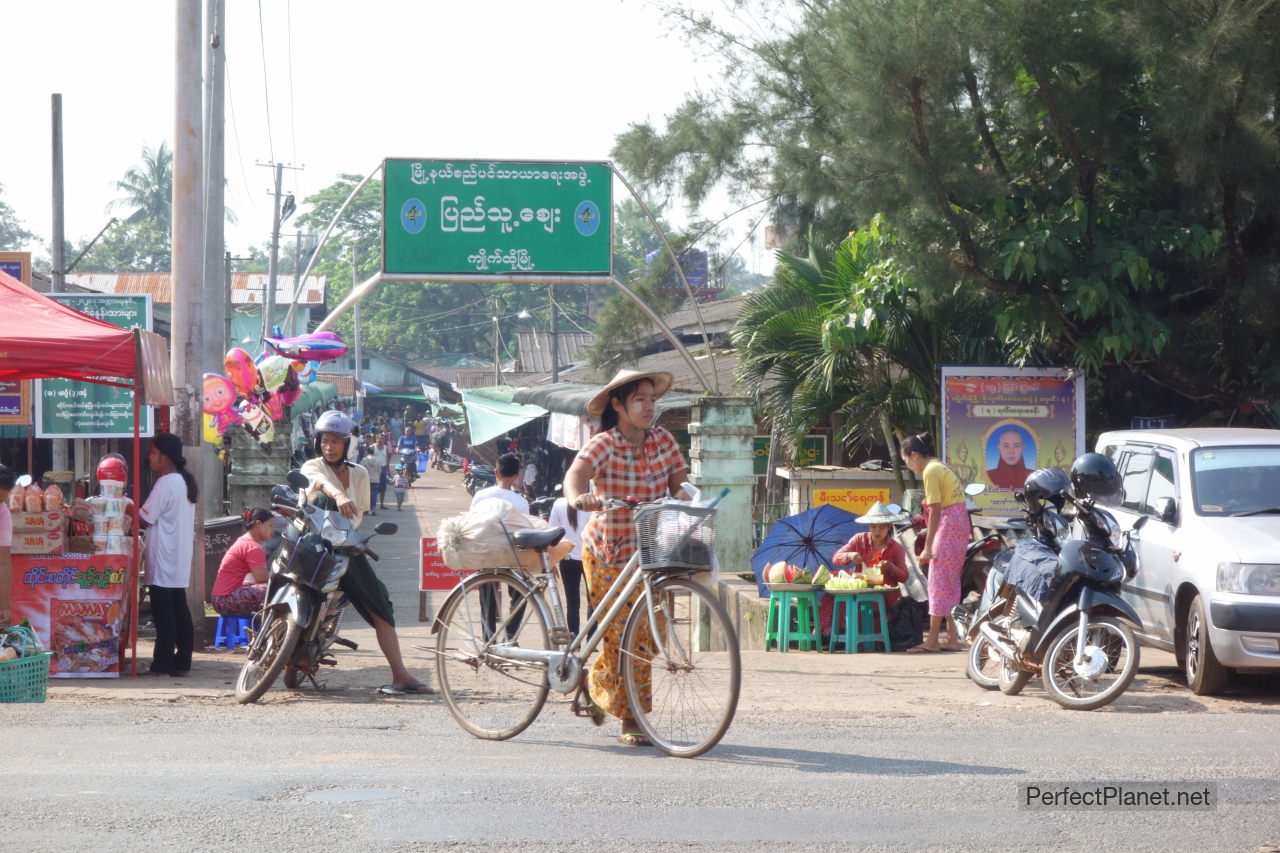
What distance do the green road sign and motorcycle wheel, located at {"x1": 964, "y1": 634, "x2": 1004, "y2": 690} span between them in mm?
7952

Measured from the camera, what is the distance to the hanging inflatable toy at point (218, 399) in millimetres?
14117

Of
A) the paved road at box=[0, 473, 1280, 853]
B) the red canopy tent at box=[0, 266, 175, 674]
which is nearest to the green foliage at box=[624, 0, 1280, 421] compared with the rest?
the paved road at box=[0, 473, 1280, 853]

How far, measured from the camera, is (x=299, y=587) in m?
7.60

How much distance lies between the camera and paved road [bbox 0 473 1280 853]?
441 cm

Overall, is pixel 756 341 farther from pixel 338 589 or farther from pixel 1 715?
pixel 1 715

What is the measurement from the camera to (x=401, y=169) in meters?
14.9

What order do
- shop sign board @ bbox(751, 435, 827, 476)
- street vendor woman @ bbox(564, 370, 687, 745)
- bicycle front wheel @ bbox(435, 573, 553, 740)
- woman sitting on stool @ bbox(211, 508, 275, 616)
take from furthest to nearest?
shop sign board @ bbox(751, 435, 827, 476), woman sitting on stool @ bbox(211, 508, 275, 616), bicycle front wheel @ bbox(435, 573, 553, 740), street vendor woman @ bbox(564, 370, 687, 745)

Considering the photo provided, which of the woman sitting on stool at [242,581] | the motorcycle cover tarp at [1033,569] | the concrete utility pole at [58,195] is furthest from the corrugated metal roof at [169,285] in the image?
the motorcycle cover tarp at [1033,569]

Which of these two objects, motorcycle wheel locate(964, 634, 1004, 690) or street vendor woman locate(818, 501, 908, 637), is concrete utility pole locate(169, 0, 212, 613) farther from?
motorcycle wheel locate(964, 634, 1004, 690)

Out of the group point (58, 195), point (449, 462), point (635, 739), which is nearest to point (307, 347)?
point (58, 195)

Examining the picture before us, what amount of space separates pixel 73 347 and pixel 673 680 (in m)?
4.77

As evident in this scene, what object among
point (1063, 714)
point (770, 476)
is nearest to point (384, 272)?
point (770, 476)

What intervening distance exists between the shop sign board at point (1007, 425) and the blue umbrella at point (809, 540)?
1.48 meters

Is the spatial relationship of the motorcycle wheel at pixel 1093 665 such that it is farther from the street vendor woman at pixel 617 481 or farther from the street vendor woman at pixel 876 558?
the street vendor woman at pixel 876 558
